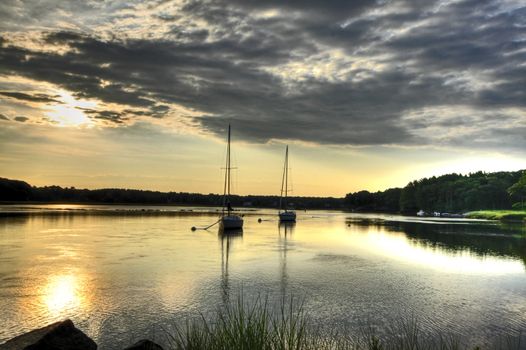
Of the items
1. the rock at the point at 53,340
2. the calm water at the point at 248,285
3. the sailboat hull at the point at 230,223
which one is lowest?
the calm water at the point at 248,285

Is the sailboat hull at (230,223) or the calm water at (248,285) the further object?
the sailboat hull at (230,223)

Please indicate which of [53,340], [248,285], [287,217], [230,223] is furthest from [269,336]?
[287,217]

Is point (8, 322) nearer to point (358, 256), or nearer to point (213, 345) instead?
point (213, 345)

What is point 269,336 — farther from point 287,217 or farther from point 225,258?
point 287,217

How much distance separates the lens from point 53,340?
1199 cm

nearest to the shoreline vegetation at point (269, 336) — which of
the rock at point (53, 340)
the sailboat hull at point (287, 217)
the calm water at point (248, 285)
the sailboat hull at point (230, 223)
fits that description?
the rock at point (53, 340)

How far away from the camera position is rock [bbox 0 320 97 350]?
1171 cm

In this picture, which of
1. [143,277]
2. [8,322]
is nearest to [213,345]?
[8,322]

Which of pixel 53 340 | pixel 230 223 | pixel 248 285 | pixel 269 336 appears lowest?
pixel 248 285

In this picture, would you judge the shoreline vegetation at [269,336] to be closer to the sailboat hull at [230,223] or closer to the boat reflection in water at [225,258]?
the boat reflection in water at [225,258]

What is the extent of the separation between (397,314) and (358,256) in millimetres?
22694

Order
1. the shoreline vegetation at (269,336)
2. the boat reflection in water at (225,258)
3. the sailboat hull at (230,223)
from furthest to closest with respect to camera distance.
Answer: the sailboat hull at (230,223)
the boat reflection in water at (225,258)
the shoreline vegetation at (269,336)

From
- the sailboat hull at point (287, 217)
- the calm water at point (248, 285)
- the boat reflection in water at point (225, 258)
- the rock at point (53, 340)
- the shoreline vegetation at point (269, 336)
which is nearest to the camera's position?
the shoreline vegetation at point (269, 336)

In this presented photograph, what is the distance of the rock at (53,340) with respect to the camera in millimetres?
11711
